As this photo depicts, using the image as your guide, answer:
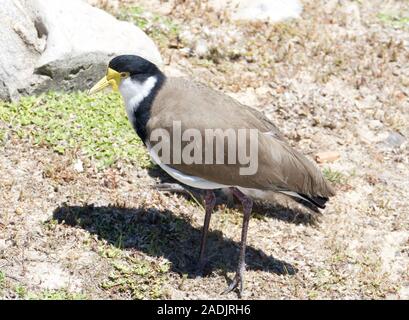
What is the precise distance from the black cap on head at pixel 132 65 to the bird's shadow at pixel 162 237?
155cm

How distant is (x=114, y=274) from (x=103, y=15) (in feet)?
13.2

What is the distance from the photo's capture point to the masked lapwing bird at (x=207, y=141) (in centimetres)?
683

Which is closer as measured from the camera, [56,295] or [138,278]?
[56,295]

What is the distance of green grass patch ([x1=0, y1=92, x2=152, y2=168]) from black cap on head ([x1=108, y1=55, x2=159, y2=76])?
56.1 inches

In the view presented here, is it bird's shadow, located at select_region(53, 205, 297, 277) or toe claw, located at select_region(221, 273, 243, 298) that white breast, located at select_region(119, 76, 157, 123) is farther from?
toe claw, located at select_region(221, 273, 243, 298)

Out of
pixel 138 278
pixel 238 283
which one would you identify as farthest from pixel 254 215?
pixel 138 278

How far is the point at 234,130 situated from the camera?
6.94m

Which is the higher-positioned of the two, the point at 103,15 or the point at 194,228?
the point at 103,15

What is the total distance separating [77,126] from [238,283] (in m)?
2.84

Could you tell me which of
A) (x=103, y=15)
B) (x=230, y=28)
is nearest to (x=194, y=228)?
(x=103, y=15)

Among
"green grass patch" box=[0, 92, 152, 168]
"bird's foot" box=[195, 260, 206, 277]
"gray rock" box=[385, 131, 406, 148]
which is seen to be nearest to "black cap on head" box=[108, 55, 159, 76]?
"green grass patch" box=[0, 92, 152, 168]

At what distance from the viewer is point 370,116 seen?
32.6 ft

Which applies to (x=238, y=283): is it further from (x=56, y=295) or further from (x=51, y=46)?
(x=51, y=46)

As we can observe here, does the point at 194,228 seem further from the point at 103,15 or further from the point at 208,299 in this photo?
the point at 103,15
